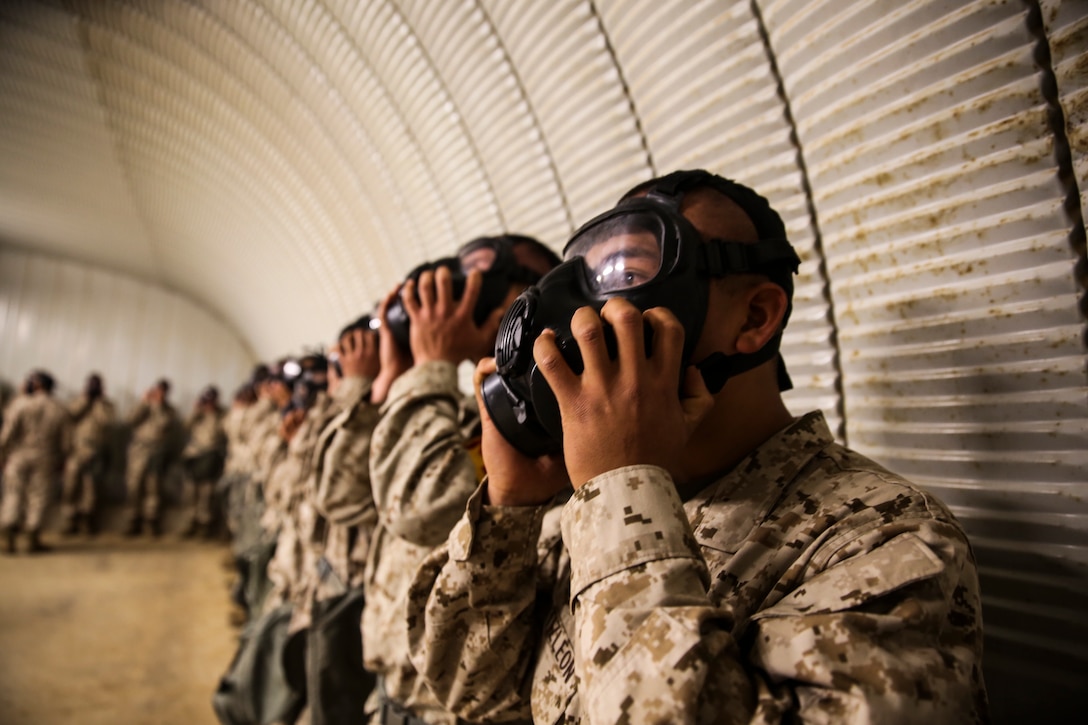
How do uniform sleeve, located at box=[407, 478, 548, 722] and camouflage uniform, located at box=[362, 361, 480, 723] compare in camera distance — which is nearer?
uniform sleeve, located at box=[407, 478, 548, 722]

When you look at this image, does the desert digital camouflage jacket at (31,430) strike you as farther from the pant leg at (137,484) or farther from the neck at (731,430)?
A: the neck at (731,430)

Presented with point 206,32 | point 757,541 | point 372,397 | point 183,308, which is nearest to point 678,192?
point 757,541

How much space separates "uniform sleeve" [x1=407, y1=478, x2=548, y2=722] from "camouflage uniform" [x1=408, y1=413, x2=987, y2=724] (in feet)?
0.10

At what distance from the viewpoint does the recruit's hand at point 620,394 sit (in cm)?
83

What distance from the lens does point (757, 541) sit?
89 centimetres

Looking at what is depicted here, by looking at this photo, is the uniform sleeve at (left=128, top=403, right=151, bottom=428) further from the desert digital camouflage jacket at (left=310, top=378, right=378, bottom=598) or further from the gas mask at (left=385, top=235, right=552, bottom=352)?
the gas mask at (left=385, top=235, right=552, bottom=352)

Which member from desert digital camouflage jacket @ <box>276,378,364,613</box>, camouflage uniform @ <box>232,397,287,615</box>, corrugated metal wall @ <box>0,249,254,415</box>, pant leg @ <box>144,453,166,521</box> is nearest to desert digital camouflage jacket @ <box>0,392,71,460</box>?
pant leg @ <box>144,453,166,521</box>

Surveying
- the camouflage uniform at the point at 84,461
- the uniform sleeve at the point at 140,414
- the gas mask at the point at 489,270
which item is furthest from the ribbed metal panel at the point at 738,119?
the uniform sleeve at the point at 140,414

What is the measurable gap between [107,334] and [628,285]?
1431 centimetres

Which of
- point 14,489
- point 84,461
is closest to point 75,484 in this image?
point 84,461

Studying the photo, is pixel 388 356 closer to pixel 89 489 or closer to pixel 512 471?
pixel 512 471

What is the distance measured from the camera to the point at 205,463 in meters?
10.1

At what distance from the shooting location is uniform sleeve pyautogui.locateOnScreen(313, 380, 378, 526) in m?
2.16

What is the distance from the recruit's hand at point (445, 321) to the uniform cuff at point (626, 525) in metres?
1.12
